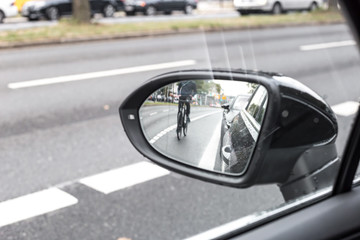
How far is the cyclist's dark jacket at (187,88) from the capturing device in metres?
1.27

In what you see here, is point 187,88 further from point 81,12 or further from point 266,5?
point 81,12

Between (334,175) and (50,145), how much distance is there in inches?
118

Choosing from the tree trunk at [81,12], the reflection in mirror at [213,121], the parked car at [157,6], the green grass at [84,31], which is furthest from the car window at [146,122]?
the tree trunk at [81,12]

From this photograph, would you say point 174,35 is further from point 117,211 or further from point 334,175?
point 334,175

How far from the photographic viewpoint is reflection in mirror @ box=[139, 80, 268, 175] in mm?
1223

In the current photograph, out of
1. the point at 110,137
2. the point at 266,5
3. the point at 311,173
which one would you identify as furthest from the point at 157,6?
the point at 311,173

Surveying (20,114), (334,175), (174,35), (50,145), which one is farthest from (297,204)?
(174,35)

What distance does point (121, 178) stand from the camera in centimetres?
324

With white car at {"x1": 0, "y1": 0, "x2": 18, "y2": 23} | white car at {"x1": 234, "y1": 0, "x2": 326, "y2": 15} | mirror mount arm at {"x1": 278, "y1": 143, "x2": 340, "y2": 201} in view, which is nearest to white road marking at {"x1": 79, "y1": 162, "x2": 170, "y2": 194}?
white car at {"x1": 234, "y1": 0, "x2": 326, "y2": 15}

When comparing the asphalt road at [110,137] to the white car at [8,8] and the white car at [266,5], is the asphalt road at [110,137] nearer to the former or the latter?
the white car at [266,5]

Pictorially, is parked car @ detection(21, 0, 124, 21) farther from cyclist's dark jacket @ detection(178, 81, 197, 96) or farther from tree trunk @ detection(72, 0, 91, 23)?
cyclist's dark jacket @ detection(178, 81, 197, 96)

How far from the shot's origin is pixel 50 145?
153 inches

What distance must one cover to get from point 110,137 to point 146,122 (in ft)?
9.42

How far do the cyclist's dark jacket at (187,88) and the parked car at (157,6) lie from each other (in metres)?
6.45
